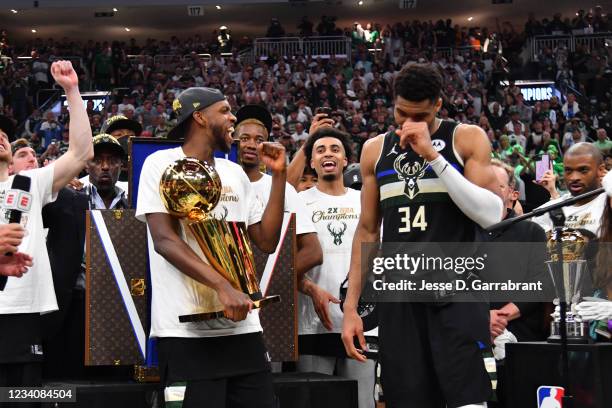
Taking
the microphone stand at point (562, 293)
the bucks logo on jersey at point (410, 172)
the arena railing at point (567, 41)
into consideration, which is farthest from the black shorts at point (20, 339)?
the arena railing at point (567, 41)

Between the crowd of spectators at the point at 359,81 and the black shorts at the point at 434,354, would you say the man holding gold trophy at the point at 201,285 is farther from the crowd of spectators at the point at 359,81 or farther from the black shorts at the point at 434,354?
the crowd of spectators at the point at 359,81

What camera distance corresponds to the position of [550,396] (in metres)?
5.04

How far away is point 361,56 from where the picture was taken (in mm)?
28297

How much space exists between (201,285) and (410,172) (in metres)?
1.06

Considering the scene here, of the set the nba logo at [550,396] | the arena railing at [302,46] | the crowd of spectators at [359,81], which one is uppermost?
the arena railing at [302,46]

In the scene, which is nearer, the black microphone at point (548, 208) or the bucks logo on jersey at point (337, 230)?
the black microphone at point (548, 208)

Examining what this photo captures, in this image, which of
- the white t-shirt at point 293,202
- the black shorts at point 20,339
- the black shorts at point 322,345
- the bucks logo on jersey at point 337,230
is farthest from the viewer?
the bucks logo on jersey at point 337,230

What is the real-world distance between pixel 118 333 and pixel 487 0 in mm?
29664

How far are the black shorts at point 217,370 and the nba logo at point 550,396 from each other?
1.63 m

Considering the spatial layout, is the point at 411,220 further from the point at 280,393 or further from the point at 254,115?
the point at 254,115

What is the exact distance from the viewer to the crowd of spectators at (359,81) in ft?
68.3

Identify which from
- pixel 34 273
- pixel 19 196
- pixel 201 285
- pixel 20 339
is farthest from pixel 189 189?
pixel 20 339

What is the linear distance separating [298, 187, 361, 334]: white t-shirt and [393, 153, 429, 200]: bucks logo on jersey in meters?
2.10

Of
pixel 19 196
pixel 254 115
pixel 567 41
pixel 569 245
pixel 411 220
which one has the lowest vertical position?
pixel 569 245
